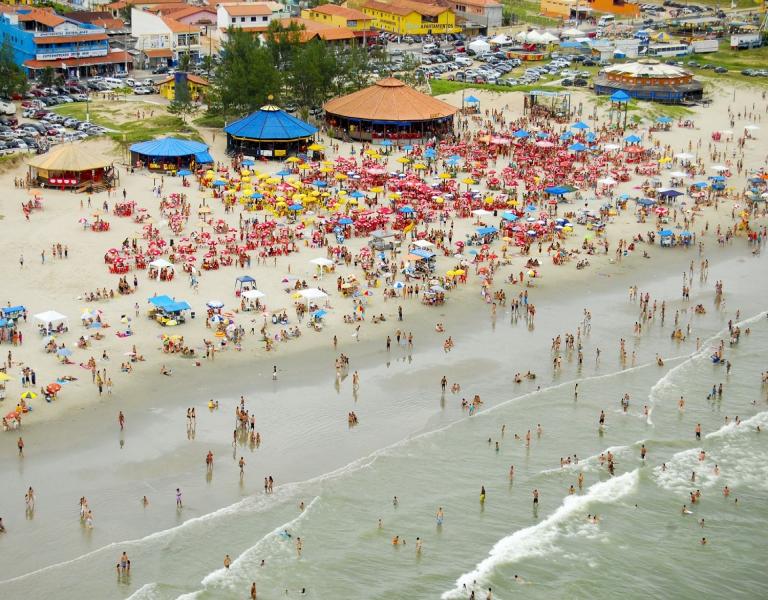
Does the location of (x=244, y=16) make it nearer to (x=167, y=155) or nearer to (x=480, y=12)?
(x=480, y=12)

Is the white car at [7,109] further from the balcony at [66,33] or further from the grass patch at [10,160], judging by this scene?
the balcony at [66,33]

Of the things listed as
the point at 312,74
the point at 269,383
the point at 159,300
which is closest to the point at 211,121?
the point at 312,74

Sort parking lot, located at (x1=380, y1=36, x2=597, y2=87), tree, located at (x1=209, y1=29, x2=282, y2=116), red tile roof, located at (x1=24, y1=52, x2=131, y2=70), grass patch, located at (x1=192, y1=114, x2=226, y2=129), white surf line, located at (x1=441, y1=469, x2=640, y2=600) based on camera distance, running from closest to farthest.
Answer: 1. white surf line, located at (x1=441, y1=469, x2=640, y2=600)
2. tree, located at (x1=209, y1=29, x2=282, y2=116)
3. grass patch, located at (x1=192, y1=114, x2=226, y2=129)
4. red tile roof, located at (x1=24, y1=52, x2=131, y2=70)
5. parking lot, located at (x1=380, y1=36, x2=597, y2=87)

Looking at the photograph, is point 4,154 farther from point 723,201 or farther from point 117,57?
point 723,201

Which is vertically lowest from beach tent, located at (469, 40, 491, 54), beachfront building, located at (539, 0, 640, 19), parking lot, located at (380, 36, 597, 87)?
parking lot, located at (380, 36, 597, 87)

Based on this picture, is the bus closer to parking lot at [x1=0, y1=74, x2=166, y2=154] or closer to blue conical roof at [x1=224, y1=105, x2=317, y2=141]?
parking lot at [x1=0, y1=74, x2=166, y2=154]

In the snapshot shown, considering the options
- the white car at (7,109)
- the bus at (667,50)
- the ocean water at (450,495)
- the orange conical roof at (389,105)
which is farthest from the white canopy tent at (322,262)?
the bus at (667,50)

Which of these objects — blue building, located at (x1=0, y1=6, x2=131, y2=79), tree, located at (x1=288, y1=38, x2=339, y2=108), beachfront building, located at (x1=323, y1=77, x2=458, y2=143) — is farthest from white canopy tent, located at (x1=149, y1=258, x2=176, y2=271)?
blue building, located at (x1=0, y1=6, x2=131, y2=79)
